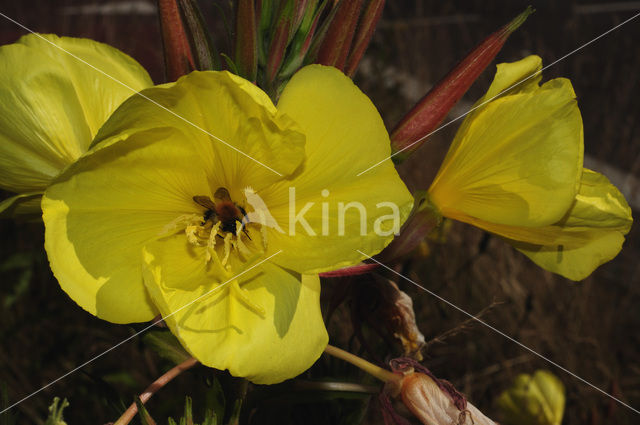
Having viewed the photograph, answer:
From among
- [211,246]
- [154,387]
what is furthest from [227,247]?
[154,387]

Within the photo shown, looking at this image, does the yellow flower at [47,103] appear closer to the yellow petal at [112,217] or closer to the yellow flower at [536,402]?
the yellow petal at [112,217]

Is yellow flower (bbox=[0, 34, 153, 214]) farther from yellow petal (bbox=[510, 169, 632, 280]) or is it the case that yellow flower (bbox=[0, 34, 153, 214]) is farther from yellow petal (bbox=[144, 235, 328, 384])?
yellow petal (bbox=[510, 169, 632, 280])

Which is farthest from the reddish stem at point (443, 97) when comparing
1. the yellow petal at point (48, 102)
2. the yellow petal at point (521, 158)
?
the yellow petal at point (48, 102)

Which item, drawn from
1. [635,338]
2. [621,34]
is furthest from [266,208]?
[621,34]

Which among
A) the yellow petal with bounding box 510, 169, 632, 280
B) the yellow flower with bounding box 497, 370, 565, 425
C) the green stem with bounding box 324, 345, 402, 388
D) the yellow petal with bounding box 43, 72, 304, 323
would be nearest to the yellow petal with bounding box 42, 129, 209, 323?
the yellow petal with bounding box 43, 72, 304, 323

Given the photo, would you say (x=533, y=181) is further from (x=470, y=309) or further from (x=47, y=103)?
(x=470, y=309)

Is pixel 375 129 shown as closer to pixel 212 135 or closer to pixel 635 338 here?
pixel 212 135
